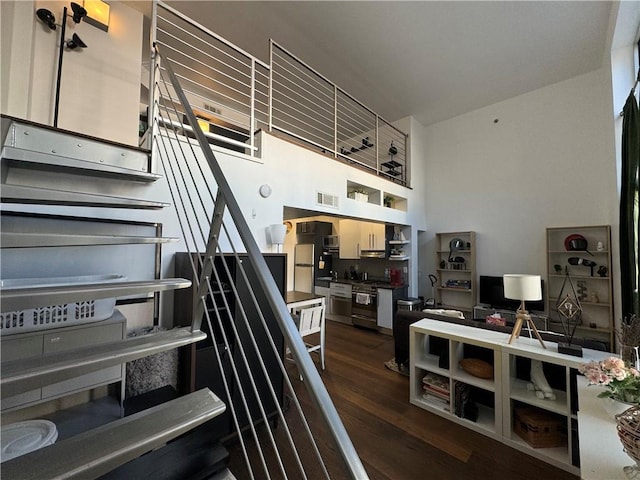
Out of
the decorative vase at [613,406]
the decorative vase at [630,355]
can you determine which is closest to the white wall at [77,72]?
the decorative vase at [613,406]

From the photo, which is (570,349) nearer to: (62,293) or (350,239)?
(62,293)

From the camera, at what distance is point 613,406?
145cm

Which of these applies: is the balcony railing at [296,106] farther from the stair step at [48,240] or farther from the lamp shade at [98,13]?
the stair step at [48,240]

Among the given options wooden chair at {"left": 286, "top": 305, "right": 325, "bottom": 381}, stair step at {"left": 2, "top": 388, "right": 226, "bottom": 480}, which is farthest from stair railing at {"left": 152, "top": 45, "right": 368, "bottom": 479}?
wooden chair at {"left": 286, "top": 305, "right": 325, "bottom": 381}

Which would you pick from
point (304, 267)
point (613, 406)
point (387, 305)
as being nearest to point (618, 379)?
point (613, 406)

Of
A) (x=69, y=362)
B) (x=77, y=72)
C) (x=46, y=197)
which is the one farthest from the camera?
(x=77, y=72)

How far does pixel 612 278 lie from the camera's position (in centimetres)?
354

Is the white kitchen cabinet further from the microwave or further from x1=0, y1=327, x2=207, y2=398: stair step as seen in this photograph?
x1=0, y1=327, x2=207, y2=398: stair step

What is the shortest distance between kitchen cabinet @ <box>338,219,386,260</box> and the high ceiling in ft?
8.48

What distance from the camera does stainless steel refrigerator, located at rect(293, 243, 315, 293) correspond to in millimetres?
6641

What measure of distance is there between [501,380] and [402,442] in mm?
925

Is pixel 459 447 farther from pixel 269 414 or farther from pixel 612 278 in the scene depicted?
pixel 612 278

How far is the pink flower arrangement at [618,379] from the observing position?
132 centimetres

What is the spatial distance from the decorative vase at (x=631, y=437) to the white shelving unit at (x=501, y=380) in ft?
2.47
